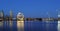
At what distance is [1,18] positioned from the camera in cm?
19375

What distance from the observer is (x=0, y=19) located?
191 meters

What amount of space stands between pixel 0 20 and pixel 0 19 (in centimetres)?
139

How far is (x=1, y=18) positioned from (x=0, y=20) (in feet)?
10.3

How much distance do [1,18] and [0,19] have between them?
3.33 meters

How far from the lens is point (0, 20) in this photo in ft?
628
